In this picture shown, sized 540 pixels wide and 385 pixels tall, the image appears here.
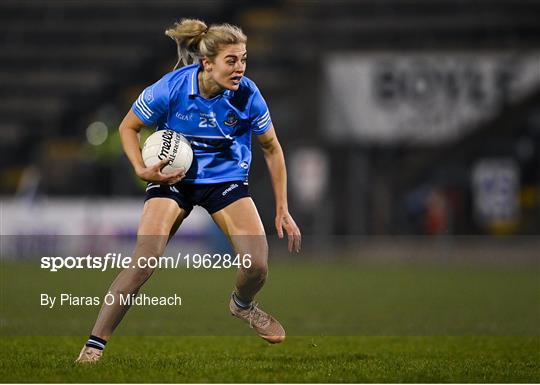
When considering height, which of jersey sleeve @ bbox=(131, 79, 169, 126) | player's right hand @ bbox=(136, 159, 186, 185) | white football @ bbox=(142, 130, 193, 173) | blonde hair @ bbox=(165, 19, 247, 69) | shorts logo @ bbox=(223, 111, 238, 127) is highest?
blonde hair @ bbox=(165, 19, 247, 69)

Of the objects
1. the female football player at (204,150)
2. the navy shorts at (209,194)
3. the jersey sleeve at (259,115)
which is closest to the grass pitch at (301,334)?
the female football player at (204,150)

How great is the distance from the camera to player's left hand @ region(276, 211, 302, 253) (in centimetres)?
700

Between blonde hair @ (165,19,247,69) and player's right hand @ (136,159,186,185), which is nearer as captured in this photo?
player's right hand @ (136,159,186,185)

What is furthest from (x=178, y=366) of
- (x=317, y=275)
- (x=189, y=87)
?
(x=317, y=275)

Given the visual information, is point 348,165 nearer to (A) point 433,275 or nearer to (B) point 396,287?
(A) point 433,275

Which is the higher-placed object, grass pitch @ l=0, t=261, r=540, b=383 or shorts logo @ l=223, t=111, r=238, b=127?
shorts logo @ l=223, t=111, r=238, b=127

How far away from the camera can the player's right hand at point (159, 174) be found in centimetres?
646

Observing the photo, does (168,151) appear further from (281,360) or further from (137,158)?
A: (281,360)

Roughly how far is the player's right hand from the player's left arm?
76 cm

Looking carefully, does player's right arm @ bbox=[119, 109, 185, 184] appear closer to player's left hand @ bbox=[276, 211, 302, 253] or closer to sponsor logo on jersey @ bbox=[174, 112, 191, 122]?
sponsor logo on jersey @ bbox=[174, 112, 191, 122]

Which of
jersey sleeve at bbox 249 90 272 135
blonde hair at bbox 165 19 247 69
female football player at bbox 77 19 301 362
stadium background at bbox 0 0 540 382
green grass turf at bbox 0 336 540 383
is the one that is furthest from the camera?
stadium background at bbox 0 0 540 382

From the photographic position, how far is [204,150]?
271 inches

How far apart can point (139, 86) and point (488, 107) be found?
30.5ft

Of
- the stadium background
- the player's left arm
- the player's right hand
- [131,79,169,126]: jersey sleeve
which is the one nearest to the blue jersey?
[131,79,169,126]: jersey sleeve
